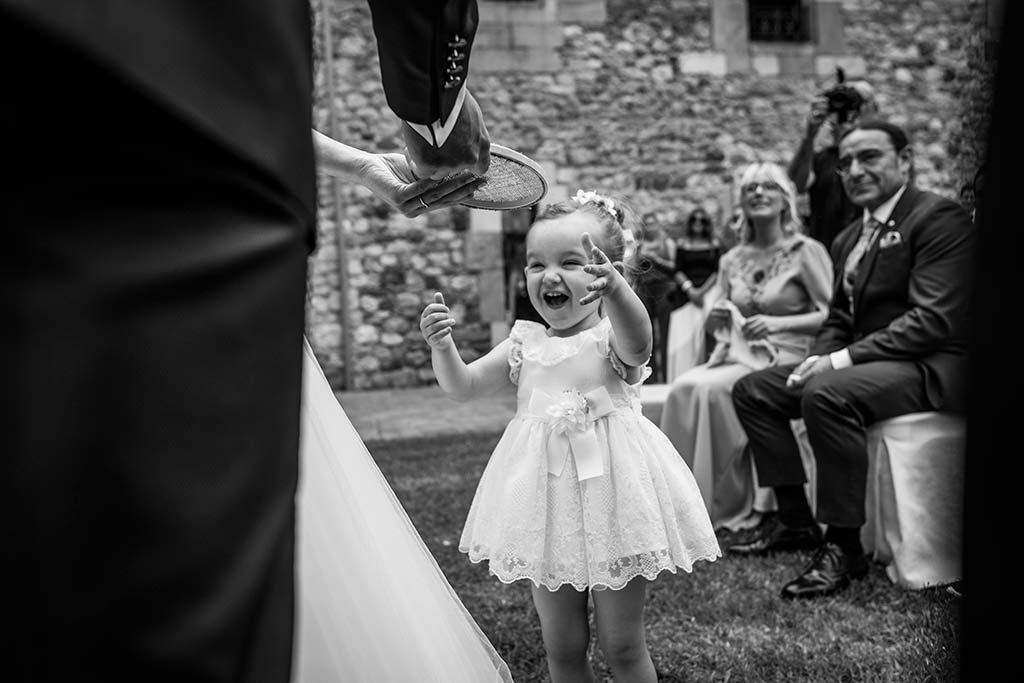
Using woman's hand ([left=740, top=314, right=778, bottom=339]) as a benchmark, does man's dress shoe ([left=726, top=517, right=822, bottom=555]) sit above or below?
below

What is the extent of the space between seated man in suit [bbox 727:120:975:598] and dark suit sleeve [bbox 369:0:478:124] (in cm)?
279

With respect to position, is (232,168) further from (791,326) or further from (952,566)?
(791,326)

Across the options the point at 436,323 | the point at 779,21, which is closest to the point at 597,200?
the point at 436,323

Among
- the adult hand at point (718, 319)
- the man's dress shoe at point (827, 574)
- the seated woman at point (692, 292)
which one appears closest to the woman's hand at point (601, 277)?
the man's dress shoe at point (827, 574)

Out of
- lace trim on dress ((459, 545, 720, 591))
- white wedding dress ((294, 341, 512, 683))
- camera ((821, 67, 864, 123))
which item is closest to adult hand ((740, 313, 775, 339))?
camera ((821, 67, 864, 123))

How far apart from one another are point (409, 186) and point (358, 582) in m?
0.82

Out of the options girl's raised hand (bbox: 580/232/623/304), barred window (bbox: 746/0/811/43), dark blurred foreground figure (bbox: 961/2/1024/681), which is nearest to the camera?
dark blurred foreground figure (bbox: 961/2/1024/681)

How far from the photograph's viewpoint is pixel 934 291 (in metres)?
4.09

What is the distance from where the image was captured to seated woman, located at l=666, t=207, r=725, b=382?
667cm

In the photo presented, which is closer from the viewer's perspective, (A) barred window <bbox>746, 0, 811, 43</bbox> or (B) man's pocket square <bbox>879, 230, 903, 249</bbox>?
(B) man's pocket square <bbox>879, 230, 903, 249</bbox>

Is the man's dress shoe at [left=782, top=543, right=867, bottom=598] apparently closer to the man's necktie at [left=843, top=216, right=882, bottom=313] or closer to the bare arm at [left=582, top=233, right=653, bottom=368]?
the man's necktie at [left=843, top=216, right=882, bottom=313]

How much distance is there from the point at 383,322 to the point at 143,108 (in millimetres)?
11117

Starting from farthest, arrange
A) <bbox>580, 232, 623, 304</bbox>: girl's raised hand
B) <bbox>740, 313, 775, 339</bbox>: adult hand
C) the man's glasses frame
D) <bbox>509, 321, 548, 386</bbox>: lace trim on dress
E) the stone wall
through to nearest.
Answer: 1. the stone wall
2. <bbox>740, 313, 775, 339</bbox>: adult hand
3. the man's glasses frame
4. <bbox>509, 321, 548, 386</bbox>: lace trim on dress
5. <bbox>580, 232, 623, 304</bbox>: girl's raised hand

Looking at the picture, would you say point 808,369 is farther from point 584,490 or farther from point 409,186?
point 409,186
